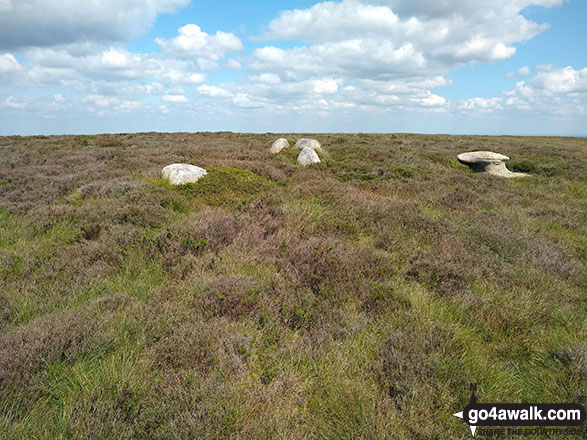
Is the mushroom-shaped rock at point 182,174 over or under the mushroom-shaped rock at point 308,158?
under

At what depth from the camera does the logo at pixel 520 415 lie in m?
2.51

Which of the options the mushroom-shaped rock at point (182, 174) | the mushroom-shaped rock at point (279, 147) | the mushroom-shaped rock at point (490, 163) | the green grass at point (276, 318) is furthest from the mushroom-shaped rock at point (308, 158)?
the mushroom-shaped rock at point (490, 163)

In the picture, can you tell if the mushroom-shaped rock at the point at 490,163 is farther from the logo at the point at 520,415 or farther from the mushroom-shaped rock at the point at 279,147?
the logo at the point at 520,415

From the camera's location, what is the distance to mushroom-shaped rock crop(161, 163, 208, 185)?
9.57 metres

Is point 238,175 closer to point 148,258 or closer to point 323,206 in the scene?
point 323,206

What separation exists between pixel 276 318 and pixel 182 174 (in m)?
7.51

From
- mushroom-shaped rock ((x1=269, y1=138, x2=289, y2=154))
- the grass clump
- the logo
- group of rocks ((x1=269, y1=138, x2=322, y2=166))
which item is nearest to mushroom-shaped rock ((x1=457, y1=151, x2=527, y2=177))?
group of rocks ((x1=269, y1=138, x2=322, y2=166))

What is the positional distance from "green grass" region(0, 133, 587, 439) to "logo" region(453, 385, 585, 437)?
0.29ft

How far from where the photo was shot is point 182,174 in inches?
384

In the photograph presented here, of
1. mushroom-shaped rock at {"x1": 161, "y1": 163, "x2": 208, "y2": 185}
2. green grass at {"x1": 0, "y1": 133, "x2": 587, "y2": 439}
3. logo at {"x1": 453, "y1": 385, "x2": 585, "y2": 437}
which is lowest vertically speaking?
logo at {"x1": 453, "y1": 385, "x2": 585, "y2": 437}

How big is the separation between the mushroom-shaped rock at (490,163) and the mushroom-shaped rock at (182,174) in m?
15.0

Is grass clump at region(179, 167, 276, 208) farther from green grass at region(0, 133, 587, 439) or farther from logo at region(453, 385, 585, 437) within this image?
logo at region(453, 385, 585, 437)

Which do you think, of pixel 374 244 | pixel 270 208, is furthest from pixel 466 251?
pixel 270 208

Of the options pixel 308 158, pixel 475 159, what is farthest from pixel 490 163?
pixel 308 158
